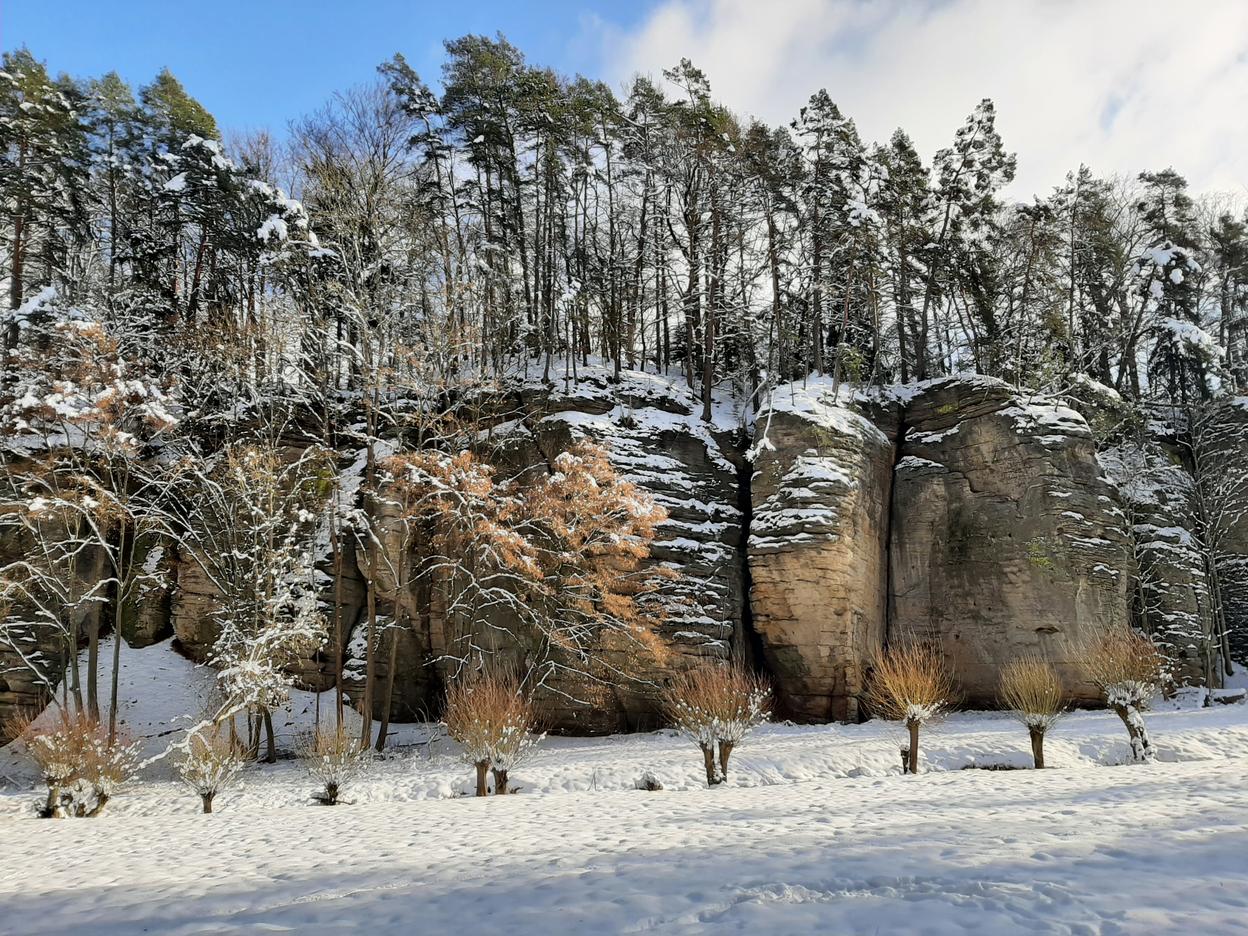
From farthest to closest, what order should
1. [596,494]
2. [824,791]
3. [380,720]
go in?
1. [380,720]
2. [596,494]
3. [824,791]

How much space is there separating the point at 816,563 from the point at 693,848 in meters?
12.0

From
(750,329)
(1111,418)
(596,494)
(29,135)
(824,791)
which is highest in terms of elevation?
(29,135)

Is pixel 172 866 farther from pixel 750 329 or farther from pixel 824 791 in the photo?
pixel 750 329

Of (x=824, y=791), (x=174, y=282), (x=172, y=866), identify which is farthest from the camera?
(x=174, y=282)

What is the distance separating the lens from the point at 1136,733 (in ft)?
48.0

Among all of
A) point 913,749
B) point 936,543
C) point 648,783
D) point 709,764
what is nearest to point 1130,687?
point 913,749

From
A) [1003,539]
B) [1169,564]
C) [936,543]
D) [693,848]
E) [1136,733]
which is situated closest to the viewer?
[693,848]

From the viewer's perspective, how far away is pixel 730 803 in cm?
1188

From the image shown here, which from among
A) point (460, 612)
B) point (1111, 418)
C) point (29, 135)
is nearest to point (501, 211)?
point (29, 135)

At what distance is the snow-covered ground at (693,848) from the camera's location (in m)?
5.74

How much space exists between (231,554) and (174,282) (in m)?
13.4

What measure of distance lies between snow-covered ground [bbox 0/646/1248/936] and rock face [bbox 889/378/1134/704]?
3.83 meters

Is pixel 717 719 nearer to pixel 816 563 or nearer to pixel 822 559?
pixel 816 563

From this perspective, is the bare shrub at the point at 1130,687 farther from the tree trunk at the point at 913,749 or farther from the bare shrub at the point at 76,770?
the bare shrub at the point at 76,770
